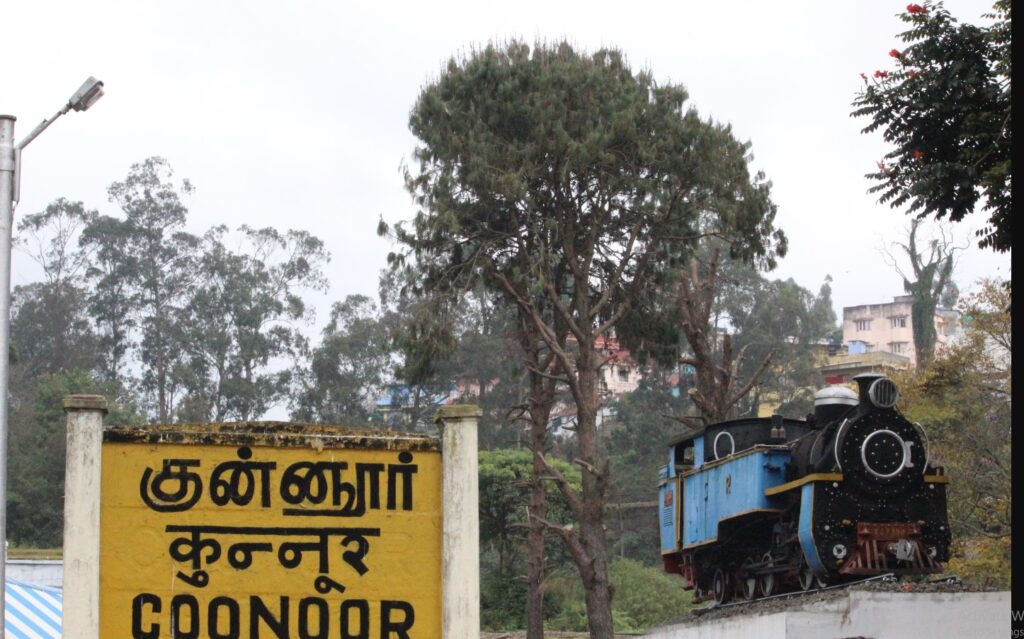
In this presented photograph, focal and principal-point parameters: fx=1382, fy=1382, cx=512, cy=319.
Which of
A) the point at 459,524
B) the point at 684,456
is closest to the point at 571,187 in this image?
the point at 684,456

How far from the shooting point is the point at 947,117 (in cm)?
1784

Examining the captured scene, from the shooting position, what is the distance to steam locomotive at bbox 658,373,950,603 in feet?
63.5

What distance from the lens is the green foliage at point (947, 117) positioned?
56.3 feet

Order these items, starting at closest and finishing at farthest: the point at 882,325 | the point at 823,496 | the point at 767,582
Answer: the point at 823,496, the point at 767,582, the point at 882,325

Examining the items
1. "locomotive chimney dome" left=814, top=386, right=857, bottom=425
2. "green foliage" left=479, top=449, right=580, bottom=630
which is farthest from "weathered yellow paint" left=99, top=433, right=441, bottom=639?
"green foliage" left=479, top=449, right=580, bottom=630

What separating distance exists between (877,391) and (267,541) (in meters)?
11.8

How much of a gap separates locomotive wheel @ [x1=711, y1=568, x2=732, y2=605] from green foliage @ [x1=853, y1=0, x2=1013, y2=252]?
800 centimetres

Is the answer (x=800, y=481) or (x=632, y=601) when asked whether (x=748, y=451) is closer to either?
(x=800, y=481)

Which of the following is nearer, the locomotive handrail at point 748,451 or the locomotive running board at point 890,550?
the locomotive running board at point 890,550

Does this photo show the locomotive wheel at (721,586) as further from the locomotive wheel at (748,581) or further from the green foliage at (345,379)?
the green foliage at (345,379)

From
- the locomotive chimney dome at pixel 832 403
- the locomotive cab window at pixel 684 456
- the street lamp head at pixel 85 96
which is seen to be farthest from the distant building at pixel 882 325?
the street lamp head at pixel 85 96

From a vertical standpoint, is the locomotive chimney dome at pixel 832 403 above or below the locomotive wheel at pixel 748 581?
above

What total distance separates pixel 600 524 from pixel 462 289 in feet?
19.8

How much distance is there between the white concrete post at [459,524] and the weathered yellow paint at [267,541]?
0.10 metres
